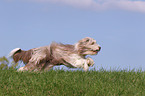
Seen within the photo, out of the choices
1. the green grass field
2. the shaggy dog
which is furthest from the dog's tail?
the green grass field

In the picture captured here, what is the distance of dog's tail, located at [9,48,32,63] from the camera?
8320 mm

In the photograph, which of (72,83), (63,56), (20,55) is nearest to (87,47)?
(63,56)

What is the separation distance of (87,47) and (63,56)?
88 centimetres

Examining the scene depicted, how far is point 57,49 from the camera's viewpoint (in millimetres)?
8172

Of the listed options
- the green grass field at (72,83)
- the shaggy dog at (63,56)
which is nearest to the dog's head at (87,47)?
the shaggy dog at (63,56)

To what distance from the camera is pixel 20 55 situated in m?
8.45

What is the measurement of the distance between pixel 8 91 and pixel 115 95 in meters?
3.01

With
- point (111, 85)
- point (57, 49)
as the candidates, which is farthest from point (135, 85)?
point (57, 49)

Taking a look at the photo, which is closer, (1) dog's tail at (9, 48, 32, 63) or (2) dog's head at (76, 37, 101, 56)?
(2) dog's head at (76, 37, 101, 56)

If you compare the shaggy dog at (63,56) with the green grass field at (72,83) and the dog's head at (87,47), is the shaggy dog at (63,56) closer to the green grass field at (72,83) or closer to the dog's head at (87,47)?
the dog's head at (87,47)

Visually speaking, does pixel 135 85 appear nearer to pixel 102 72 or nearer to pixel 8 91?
pixel 102 72

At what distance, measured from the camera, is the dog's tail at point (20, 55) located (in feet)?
27.3

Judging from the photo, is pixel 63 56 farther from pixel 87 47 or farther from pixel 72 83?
pixel 72 83

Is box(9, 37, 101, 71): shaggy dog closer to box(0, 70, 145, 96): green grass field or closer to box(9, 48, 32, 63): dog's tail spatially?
Result: box(9, 48, 32, 63): dog's tail
